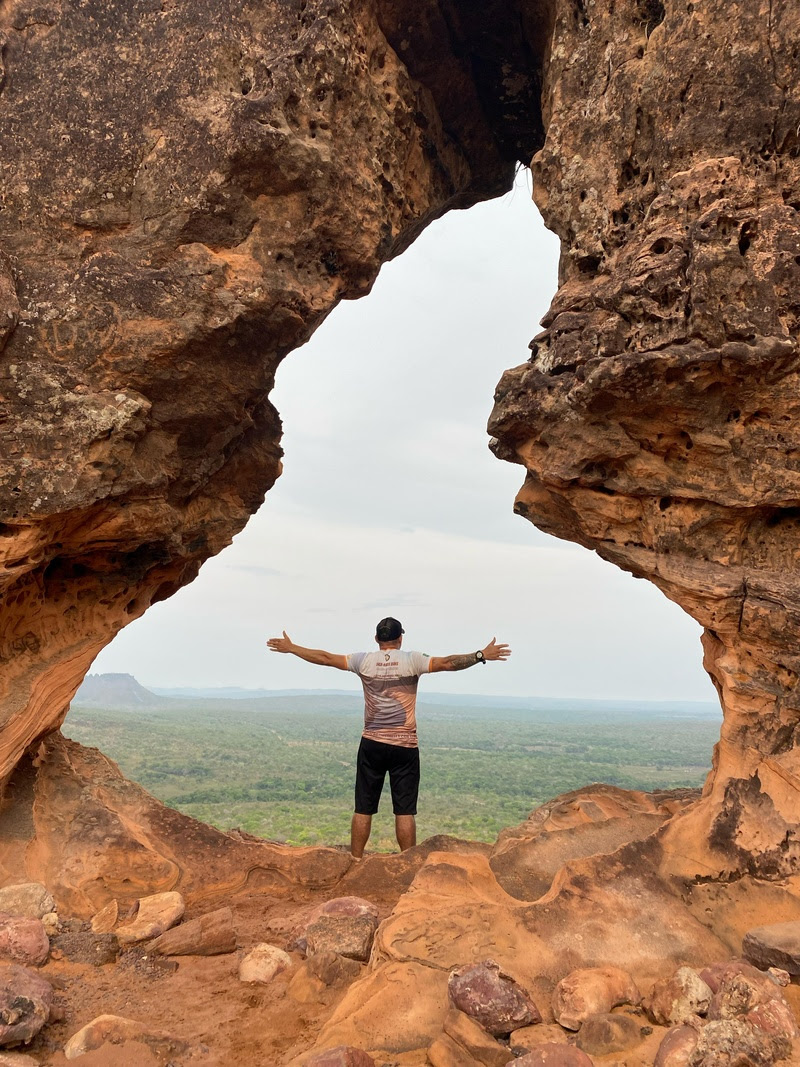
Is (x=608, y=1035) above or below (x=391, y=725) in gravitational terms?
below

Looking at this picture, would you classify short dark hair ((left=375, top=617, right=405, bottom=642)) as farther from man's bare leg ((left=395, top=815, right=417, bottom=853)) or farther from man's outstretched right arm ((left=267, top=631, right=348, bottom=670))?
man's bare leg ((left=395, top=815, right=417, bottom=853))

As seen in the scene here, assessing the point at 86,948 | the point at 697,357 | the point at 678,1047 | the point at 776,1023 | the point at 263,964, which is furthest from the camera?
the point at 697,357

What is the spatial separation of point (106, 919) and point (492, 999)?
13.4 ft

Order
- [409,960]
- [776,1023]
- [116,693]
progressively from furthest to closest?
[116,693] → [409,960] → [776,1023]

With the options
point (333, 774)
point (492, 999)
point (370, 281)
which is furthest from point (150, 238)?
point (333, 774)

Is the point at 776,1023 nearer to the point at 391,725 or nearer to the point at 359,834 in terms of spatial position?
the point at 391,725

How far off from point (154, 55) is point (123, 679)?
5713 inches

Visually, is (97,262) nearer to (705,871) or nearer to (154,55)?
(154,55)

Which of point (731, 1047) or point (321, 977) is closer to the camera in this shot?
point (731, 1047)

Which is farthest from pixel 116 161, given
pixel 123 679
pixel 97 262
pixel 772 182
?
pixel 123 679

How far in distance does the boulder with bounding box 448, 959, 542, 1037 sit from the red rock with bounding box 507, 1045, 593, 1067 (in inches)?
19.5

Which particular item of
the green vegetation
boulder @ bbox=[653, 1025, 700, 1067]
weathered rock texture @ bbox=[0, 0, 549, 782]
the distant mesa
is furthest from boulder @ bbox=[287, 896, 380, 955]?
the distant mesa

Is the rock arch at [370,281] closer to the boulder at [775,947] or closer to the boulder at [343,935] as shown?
the boulder at [775,947]

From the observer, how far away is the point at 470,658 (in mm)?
8086
